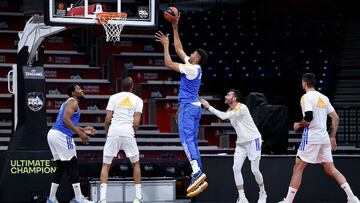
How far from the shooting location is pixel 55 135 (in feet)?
51.5

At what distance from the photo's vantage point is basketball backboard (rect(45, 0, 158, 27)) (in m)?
16.7

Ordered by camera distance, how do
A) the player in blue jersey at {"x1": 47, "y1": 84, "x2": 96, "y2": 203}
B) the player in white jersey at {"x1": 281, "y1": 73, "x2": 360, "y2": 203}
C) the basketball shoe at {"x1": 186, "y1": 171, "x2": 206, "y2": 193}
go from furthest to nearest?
the player in blue jersey at {"x1": 47, "y1": 84, "x2": 96, "y2": 203} < the player in white jersey at {"x1": 281, "y1": 73, "x2": 360, "y2": 203} < the basketball shoe at {"x1": 186, "y1": 171, "x2": 206, "y2": 193}

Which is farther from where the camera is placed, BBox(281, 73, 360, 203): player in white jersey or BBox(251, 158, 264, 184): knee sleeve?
BBox(251, 158, 264, 184): knee sleeve

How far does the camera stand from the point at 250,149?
52.4ft

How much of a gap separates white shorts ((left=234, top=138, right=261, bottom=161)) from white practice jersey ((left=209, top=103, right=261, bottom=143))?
72 mm

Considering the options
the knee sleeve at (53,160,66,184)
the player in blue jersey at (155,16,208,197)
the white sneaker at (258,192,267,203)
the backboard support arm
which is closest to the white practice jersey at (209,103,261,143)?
the white sneaker at (258,192,267,203)

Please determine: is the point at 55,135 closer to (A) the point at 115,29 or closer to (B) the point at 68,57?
(A) the point at 115,29

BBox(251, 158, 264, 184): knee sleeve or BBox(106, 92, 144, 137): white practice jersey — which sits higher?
BBox(106, 92, 144, 137): white practice jersey

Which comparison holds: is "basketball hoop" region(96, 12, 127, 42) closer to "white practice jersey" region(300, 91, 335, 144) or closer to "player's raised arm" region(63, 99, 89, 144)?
"player's raised arm" region(63, 99, 89, 144)

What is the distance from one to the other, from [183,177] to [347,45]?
1058 centimetres

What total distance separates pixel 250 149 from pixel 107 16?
11.9ft

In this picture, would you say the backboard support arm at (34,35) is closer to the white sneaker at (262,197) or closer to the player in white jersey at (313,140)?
the white sneaker at (262,197)

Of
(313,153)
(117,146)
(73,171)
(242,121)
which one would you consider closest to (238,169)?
(242,121)

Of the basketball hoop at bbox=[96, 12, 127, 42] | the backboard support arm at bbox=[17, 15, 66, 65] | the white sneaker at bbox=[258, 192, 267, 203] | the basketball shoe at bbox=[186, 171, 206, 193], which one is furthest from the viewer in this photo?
the backboard support arm at bbox=[17, 15, 66, 65]
